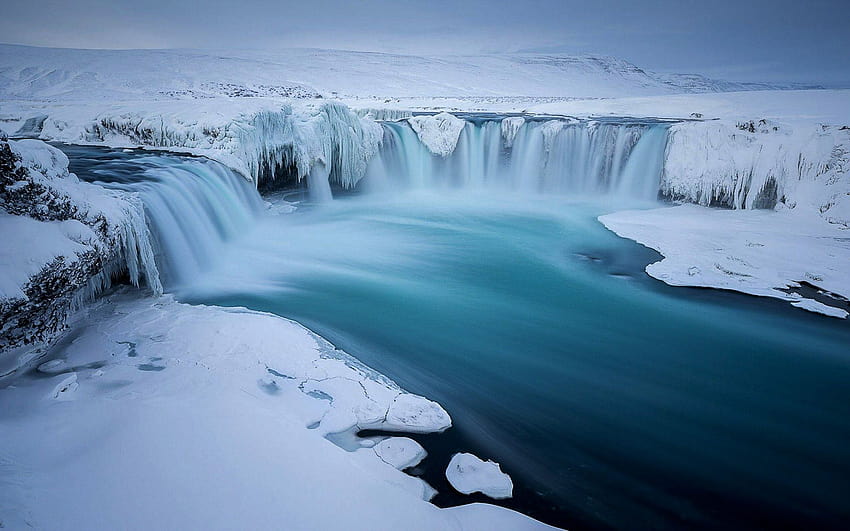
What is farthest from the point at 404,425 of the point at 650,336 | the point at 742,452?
the point at 650,336

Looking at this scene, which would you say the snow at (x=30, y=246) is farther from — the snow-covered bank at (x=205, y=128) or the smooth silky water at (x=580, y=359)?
the snow-covered bank at (x=205, y=128)

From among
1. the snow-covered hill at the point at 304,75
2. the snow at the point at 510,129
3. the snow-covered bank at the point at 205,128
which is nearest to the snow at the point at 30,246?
the snow-covered bank at the point at 205,128

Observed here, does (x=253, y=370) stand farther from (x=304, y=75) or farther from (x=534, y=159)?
(x=304, y=75)

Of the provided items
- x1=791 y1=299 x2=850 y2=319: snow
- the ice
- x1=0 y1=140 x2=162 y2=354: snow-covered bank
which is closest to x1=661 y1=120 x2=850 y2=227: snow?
x1=791 y1=299 x2=850 y2=319: snow

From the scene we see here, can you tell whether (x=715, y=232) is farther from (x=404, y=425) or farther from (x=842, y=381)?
(x=404, y=425)

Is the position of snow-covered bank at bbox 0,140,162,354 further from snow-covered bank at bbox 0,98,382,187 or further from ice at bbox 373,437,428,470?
snow-covered bank at bbox 0,98,382,187
